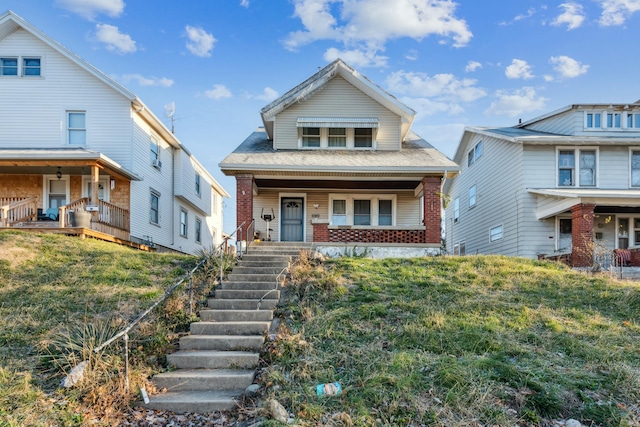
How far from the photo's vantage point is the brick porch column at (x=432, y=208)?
1399 centimetres

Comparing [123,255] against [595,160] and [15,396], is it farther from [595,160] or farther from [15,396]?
[595,160]

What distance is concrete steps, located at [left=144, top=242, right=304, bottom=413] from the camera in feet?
19.3

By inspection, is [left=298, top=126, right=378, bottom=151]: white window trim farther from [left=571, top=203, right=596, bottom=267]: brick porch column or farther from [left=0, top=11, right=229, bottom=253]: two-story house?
[left=571, top=203, right=596, bottom=267]: brick porch column

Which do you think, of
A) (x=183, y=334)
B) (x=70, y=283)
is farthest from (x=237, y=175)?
(x=183, y=334)

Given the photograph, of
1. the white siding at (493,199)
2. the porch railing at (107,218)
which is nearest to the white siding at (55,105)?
the porch railing at (107,218)

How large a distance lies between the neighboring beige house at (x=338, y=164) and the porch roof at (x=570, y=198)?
12.2 feet

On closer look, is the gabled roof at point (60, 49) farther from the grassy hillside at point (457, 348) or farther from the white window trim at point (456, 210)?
the white window trim at point (456, 210)

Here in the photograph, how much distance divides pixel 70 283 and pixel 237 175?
19.9 feet

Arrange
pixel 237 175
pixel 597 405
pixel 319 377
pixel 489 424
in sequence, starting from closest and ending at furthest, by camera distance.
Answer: pixel 489 424 < pixel 597 405 < pixel 319 377 < pixel 237 175

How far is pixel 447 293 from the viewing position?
9.02 m

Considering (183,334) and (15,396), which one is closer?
(15,396)

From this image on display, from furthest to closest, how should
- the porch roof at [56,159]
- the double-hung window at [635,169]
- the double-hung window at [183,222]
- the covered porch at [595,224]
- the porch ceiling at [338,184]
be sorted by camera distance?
the double-hung window at [183,222] → the double-hung window at [635,169] → the porch ceiling at [338,184] → the porch roof at [56,159] → the covered porch at [595,224]

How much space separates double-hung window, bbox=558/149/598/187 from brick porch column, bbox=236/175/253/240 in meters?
11.2

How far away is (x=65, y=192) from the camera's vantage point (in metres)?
17.3
